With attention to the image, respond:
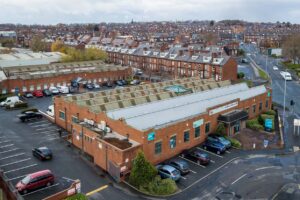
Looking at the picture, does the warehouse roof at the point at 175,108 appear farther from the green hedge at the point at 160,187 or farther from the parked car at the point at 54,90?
Answer: the parked car at the point at 54,90

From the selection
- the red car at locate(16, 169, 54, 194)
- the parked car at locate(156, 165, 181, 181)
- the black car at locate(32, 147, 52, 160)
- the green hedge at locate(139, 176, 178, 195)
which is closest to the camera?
the red car at locate(16, 169, 54, 194)

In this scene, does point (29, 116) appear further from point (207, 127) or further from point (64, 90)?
point (207, 127)

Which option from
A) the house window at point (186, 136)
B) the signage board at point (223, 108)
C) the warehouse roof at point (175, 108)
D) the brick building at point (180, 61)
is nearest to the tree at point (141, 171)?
the warehouse roof at point (175, 108)

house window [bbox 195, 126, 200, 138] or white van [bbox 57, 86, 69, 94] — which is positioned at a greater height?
white van [bbox 57, 86, 69, 94]

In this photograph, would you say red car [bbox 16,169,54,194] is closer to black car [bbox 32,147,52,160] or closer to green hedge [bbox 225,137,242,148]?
black car [bbox 32,147,52,160]

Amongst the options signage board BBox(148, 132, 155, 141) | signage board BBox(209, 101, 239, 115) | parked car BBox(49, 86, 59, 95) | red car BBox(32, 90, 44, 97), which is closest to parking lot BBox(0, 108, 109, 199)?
signage board BBox(148, 132, 155, 141)

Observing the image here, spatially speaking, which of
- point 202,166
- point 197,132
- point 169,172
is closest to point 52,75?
point 197,132
